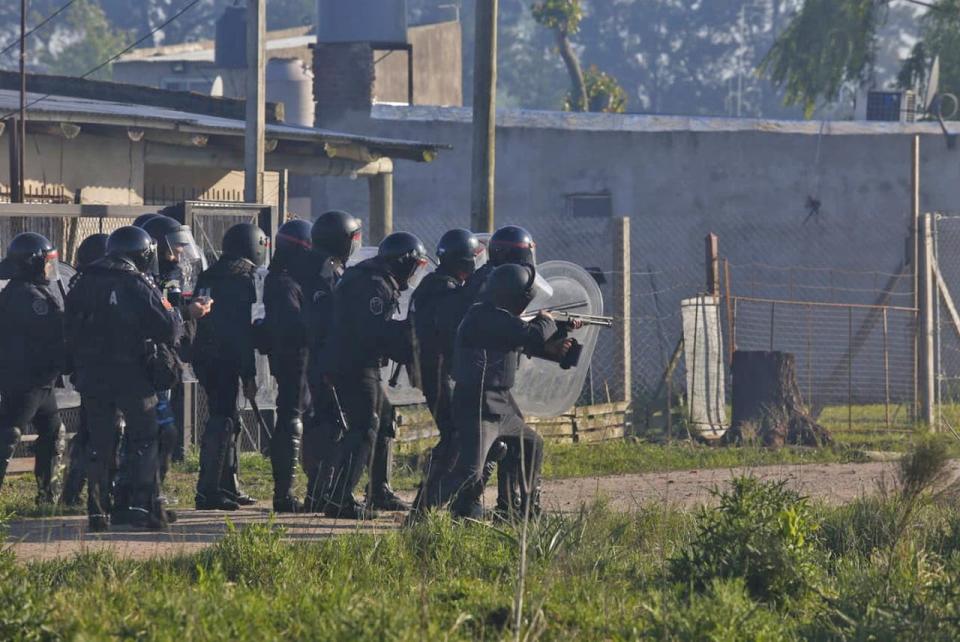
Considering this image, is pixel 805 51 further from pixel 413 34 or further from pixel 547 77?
pixel 547 77

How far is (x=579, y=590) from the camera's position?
716 cm

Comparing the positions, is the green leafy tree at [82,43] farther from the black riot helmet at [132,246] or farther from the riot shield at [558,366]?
the black riot helmet at [132,246]

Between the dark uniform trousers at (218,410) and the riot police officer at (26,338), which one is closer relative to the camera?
the riot police officer at (26,338)

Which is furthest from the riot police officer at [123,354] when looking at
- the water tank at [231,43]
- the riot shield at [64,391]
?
the water tank at [231,43]

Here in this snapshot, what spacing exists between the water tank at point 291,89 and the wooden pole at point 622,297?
1727 cm

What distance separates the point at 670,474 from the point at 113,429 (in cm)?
498

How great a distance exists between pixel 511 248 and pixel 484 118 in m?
4.91

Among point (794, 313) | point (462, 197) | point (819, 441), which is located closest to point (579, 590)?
point (819, 441)

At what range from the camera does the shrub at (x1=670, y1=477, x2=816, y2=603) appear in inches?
290

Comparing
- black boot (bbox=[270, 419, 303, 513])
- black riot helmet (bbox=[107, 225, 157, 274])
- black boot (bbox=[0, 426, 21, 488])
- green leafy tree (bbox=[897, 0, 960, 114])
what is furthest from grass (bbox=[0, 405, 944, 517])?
green leafy tree (bbox=[897, 0, 960, 114])

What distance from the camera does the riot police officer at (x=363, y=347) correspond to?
9.27 metres

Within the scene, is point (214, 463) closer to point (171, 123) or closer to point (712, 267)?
point (171, 123)

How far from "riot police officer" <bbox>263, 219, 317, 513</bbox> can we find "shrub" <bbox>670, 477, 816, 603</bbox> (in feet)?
9.42

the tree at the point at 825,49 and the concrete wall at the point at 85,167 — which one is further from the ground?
the tree at the point at 825,49
